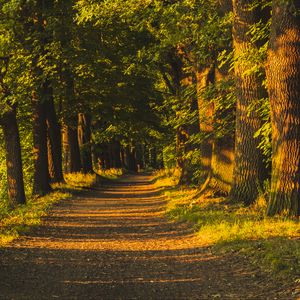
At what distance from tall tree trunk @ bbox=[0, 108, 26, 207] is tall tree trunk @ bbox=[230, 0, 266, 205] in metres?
8.08

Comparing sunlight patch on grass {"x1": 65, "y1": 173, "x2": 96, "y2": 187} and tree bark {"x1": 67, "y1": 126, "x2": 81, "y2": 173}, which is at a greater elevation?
tree bark {"x1": 67, "y1": 126, "x2": 81, "y2": 173}

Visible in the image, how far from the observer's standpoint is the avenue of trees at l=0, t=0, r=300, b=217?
11.3m

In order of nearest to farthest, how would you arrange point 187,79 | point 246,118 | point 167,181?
point 246,118 < point 187,79 < point 167,181

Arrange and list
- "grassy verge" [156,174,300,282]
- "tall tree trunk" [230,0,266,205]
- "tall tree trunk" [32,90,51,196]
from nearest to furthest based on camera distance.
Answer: "grassy verge" [156,174,300,282]
"tall tree trunk" [230,0,266,205]
"tall tree trunk" [32,90,51,196]

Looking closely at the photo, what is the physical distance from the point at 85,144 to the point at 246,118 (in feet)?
72.4

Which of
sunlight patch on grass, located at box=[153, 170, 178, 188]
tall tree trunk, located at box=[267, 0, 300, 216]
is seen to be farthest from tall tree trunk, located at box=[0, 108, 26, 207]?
sunlight patch on grass, located at box=[153, 170, 178, 188]

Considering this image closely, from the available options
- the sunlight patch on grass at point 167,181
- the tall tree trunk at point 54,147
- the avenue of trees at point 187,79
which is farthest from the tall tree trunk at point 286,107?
the sunlight patch on grass at point 167,181

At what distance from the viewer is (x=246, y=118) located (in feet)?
46.6

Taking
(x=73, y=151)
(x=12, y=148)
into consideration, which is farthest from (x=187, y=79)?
(x=12, y=148)

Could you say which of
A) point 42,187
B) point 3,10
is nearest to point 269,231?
point 3,10

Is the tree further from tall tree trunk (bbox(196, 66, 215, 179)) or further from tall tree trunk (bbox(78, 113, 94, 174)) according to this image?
tall tree trunk (bbox(78, 113, 94, 174))

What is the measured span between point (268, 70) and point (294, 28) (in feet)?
3.47

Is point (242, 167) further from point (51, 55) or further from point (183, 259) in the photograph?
point (51, 55)

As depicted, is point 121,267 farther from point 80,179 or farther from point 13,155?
point 80,179
